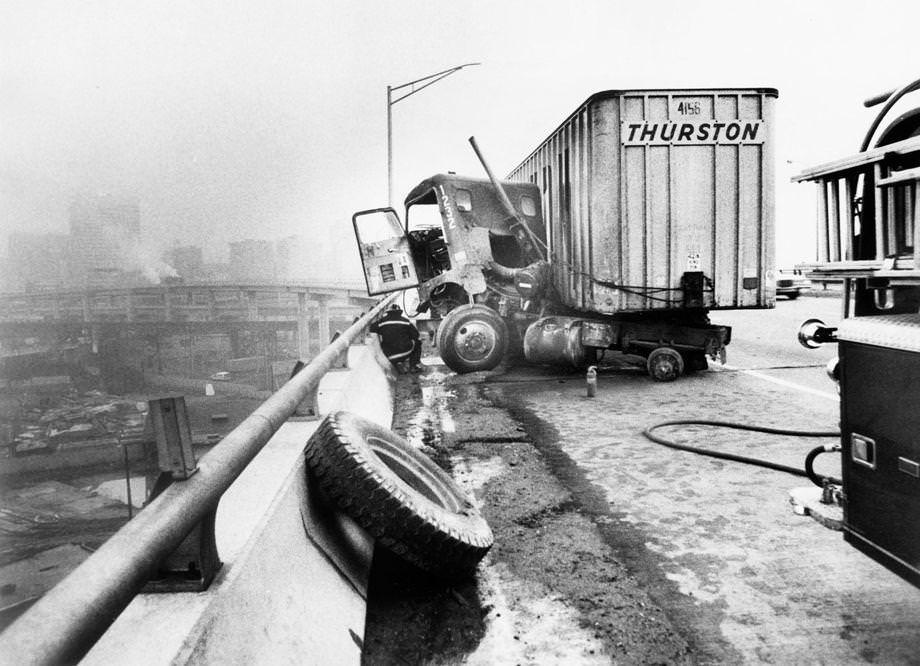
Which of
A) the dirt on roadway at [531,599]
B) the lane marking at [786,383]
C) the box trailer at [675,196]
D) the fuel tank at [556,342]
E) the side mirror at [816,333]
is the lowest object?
the dirt on roadway at [531,599]

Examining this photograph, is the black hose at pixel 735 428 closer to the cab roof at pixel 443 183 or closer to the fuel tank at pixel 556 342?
the fuel tank at pixel 556 342

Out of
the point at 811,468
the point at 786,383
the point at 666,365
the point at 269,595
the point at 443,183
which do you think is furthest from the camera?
the point at 443,183

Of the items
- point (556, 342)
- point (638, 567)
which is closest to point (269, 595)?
point (638, 567)

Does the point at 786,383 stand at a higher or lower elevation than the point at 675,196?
lower

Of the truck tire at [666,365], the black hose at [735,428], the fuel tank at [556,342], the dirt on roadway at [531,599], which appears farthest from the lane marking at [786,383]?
the dirt on roadway at [531,599]

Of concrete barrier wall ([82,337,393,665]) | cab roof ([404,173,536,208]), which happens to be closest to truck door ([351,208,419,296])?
cab roof ([404,173,536,208])

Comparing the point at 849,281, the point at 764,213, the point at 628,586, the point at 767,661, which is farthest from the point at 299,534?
the point at 764,213

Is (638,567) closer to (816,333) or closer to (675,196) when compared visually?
(816,333)

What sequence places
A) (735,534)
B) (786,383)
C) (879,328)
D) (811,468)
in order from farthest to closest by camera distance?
(786,383) → (735,534) → (811,468) → (879,328)
